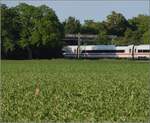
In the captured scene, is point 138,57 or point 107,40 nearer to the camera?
point 138,57

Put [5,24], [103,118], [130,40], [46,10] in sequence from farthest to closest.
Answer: [130,40] < [46,10] < [5,24] < [103,118]

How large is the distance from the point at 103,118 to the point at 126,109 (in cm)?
174

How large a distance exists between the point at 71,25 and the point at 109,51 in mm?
42343

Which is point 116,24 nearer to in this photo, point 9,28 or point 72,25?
point 72,25

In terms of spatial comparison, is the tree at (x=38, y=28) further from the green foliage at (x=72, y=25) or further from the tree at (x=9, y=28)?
the green foliage at (x=72, y=25)

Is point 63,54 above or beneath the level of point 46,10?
beneath

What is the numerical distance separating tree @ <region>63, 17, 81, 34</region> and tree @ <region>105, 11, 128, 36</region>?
29.9ft

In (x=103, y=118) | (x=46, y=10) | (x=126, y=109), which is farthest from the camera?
(x=46, y=10)

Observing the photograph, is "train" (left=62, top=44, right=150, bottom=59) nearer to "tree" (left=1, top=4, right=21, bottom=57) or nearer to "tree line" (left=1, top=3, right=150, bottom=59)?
"tree line" (left=1, top=3, right=150, bottom=59)

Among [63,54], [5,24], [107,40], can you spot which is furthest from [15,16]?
[107,40]

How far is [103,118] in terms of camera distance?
41.7ft

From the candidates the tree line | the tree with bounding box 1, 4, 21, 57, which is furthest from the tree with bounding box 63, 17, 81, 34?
the tree with bounding box 1, 4, 21, 57

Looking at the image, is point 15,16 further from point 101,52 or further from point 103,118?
point 103,118

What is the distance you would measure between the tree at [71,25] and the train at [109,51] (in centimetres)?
3495
